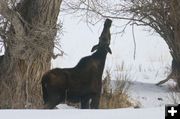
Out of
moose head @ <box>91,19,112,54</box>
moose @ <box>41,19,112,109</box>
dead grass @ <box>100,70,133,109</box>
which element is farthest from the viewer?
dead grass @ <box>100,70,133,109</box>

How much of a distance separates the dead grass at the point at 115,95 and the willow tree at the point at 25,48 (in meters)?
1.29

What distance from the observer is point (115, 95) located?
9.33 meters

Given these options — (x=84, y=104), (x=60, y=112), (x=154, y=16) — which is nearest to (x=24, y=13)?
(x=84, y=104)

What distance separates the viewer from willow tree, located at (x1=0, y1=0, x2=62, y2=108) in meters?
8.53

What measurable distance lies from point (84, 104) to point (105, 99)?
1.85 m

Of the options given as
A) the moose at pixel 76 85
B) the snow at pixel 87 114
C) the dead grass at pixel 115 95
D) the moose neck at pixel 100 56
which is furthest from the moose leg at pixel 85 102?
the snow at pixel 87 114

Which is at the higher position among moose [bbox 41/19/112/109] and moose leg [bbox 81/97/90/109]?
moose [bbox 41/19/112/109]

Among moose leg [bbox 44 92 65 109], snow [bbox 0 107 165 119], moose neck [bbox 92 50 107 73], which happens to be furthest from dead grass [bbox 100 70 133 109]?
snow [bbox 0 107 165 119]

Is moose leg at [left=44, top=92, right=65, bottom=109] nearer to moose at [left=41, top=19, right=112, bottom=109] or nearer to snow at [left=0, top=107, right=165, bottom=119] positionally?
moose at [left=41, top=19, right=112, bottom=109]

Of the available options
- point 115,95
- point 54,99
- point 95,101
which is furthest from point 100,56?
point 115,95

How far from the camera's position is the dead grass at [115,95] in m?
9.10

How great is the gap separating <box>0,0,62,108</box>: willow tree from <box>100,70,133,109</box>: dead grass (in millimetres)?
1289

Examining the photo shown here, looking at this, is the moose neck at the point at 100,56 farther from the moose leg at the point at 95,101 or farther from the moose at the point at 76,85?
the moose leg at the point at 95,101

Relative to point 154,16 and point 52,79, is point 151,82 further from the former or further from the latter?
point 52,79
